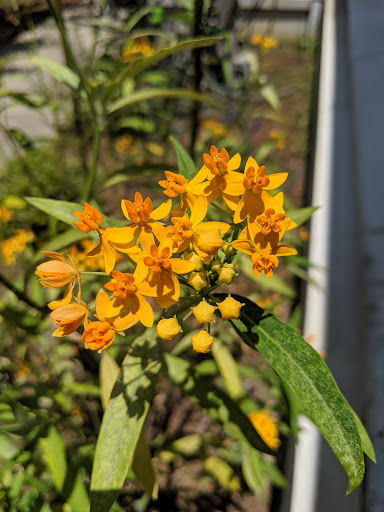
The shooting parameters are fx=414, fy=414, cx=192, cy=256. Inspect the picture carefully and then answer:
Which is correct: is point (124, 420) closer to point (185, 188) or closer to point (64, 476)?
point (64, 476)

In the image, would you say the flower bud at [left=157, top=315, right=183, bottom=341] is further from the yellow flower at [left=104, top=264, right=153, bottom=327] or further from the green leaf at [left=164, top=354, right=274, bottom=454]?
the green leaf at [left=164, top=354, right=274, bottom=454]

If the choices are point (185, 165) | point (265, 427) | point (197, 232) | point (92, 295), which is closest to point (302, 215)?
point (185, 165)

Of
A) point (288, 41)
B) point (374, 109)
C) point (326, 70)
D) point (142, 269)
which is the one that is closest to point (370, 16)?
point (326, 70)

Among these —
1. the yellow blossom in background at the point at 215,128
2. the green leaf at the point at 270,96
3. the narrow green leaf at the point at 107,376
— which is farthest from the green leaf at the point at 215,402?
the yellow blossom in background at the point at 215,128

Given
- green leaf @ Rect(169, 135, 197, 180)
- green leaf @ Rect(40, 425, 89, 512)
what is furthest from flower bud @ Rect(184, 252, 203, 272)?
green leaf @ Rect(40, 425, 89, 512)

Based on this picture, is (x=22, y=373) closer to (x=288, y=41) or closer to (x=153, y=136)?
(x=153, y=136)

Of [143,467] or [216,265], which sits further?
[143,467]

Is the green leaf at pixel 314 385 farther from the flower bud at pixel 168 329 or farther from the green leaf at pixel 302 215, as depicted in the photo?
the green leaf at pixel 302 215
